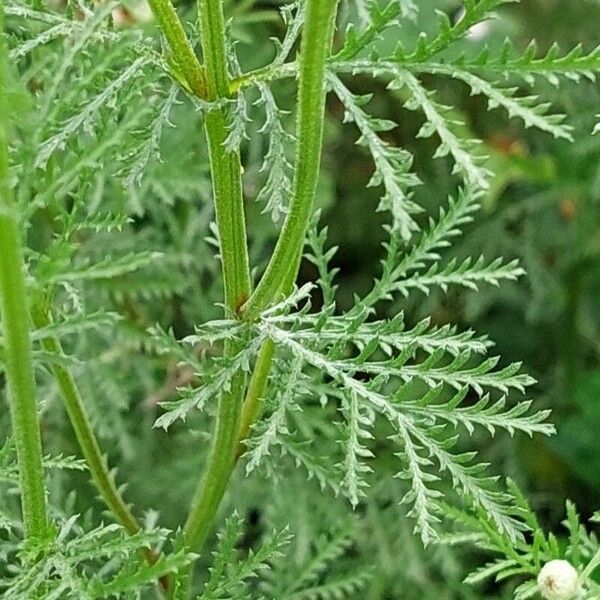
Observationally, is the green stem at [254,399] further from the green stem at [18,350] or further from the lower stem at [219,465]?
the green stem at [18,350]

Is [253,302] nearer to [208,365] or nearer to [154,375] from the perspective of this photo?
[208,365]

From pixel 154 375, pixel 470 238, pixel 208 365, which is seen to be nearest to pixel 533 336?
pixel 470 238

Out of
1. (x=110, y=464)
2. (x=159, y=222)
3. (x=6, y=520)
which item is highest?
(x=159, y=222)

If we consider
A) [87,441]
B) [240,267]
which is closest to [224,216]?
[240,267]

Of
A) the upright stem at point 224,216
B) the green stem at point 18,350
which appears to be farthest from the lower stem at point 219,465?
the green stem at point 18,350

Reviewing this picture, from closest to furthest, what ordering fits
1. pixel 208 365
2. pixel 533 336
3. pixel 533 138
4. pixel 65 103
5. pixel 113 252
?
1. pixel 65 103
2. pixel 208 365
3. pixel 113 252
4. pixel 533 336
5. pixel 533 138
